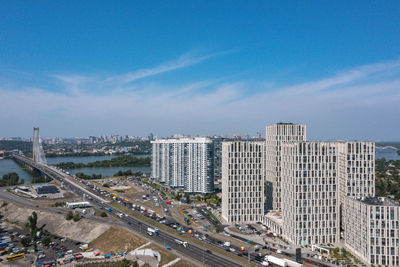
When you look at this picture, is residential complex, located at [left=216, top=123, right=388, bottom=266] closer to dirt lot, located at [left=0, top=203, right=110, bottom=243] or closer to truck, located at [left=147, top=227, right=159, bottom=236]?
truck, located at [left=147, top=227, right=159, bottom=236]

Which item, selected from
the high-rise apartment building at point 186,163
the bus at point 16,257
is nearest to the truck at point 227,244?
the bus at point 16,257

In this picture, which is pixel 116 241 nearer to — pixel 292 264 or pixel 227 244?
pixel 227 244

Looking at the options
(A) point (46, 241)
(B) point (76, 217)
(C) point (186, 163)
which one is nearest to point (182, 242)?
(A) point (46, 241)

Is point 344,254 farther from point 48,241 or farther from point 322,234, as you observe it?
point 48,241

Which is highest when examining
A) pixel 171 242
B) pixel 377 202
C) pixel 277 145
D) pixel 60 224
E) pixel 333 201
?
pixel 277 145

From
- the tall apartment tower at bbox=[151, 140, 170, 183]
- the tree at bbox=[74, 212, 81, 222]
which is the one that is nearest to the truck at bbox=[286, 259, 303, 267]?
the tree at bbox=[74, 212, 81, 222]

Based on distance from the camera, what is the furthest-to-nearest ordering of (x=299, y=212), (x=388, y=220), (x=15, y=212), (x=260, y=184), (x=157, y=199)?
(x=157, y=199) → (x=15, y=212) → (x=260, y=184) → (x=299, y=212) → (x=388, y=220)

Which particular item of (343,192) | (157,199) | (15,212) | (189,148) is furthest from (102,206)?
(343,192)
